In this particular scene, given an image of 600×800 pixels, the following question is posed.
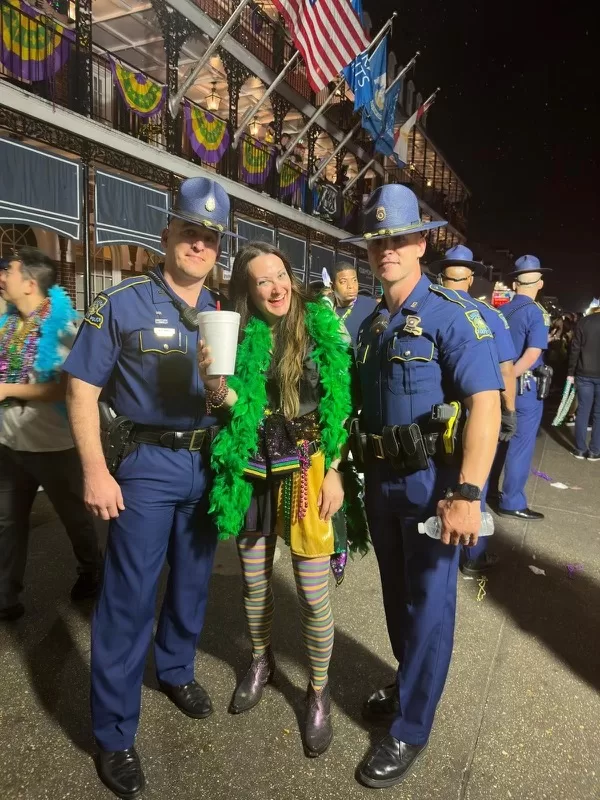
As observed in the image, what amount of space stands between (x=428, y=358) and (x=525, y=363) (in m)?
3.10

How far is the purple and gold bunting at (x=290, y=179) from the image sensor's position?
665 inches

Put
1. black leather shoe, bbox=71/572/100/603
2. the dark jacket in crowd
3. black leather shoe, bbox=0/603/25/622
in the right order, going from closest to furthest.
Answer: black leather shoe, bbox=0/603/25/622 < black leather shoe, bbox=71/572/100/603 < the dark jacket in crowd

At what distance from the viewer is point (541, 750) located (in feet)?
7.56

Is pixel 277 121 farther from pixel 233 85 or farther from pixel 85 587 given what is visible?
pixel 85 587

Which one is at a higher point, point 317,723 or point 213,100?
point 213,100

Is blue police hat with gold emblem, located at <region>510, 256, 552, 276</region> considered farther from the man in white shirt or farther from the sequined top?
the man in white shirt

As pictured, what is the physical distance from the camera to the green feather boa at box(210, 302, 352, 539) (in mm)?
2168

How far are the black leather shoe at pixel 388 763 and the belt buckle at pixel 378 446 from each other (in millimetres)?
1166

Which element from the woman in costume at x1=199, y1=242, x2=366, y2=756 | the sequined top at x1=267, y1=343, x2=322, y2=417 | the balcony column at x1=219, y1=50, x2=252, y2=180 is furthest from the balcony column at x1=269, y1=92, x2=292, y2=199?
the sequined top at x1=267, y1=343, x2=322, y2=417

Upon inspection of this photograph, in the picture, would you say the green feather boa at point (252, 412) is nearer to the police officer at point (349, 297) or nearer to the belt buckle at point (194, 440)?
the belt buckle at point (194, 440)

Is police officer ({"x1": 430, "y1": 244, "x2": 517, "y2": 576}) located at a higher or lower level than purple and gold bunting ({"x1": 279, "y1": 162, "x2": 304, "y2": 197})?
lower

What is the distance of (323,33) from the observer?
35.0 ft

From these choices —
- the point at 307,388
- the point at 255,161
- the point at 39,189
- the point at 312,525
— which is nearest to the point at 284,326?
the point at 307,388

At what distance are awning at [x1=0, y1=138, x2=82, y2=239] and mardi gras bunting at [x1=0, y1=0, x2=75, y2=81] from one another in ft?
4.21
